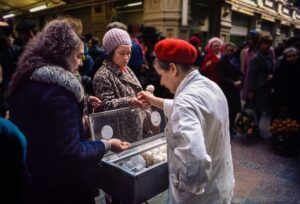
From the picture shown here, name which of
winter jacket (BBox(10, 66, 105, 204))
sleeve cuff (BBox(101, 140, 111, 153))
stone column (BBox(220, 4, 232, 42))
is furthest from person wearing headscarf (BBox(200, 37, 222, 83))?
stone column (BBox(220, 4, 232, 42))

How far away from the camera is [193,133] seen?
1.35 metres

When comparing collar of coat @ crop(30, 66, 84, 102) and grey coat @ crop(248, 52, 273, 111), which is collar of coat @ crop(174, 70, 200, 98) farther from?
grey coat @ crop(248, 52, 273, 111)

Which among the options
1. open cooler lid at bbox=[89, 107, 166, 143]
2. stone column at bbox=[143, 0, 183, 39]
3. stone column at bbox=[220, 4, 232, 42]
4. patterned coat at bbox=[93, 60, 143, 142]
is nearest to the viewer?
open cooler lid at bbox=[89, 107, 166, 143]

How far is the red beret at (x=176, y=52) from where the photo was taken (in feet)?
5.25

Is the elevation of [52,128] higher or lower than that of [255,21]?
lower

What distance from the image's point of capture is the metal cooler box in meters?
1.68

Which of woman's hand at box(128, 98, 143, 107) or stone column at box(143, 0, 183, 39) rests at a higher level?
stone column at box(143, 0, 183, 39)

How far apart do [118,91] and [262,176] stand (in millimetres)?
2728

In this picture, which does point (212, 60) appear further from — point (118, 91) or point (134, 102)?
point (134, 102)

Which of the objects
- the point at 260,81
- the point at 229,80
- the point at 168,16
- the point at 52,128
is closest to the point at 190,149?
the point at 52,128

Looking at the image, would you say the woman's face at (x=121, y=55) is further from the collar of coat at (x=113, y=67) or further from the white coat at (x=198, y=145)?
the white coat at (x=198, y=145)

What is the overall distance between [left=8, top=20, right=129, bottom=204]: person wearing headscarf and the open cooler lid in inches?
11.2

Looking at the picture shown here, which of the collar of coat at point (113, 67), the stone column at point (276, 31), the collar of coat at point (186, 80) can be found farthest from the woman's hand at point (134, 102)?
the stone column at point (276, 31)

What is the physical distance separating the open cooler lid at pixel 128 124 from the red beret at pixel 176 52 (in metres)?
0.61
